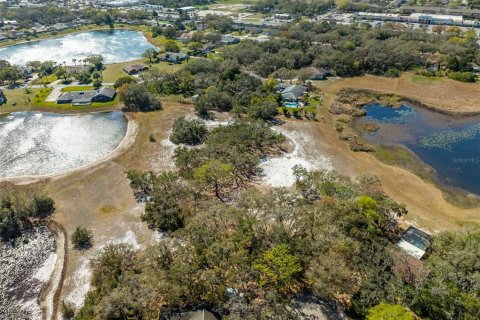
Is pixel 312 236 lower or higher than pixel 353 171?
higher

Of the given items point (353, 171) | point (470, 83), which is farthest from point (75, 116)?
point (470, 83)

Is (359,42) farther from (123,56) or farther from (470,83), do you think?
(123,56)

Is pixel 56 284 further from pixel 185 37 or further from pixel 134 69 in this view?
pixel 185 37

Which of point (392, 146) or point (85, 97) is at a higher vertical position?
point (392, 146)

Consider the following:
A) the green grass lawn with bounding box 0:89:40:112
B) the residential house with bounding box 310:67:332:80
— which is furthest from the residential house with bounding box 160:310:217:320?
the residential house with bounding box 310:67:332:80

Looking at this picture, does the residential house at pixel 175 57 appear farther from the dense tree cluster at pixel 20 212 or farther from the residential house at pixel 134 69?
the dense tree cluster at pixel 20 212

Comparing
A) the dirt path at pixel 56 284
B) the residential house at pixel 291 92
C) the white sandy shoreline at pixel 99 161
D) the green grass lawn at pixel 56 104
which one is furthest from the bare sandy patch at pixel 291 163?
the green grass lawn at pixel 56 104

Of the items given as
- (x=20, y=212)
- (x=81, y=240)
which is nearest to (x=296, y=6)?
(x=20, y=212)
